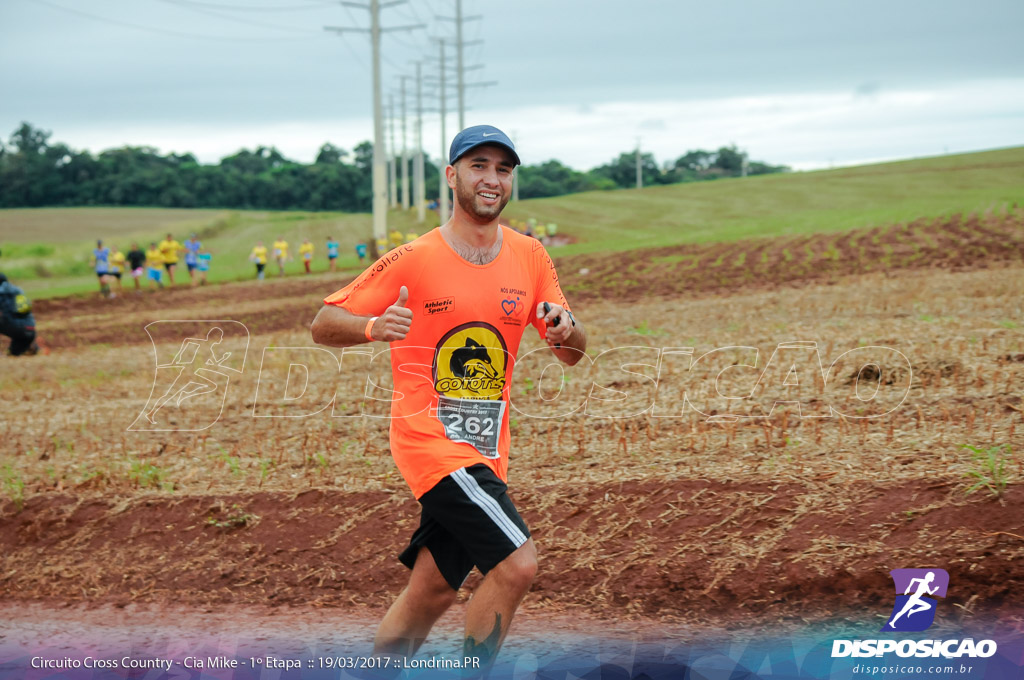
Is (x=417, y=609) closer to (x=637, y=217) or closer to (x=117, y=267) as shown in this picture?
(x=117, y=267)

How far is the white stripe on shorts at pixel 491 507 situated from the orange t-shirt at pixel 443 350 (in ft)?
0.39

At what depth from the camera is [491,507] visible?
386 cm

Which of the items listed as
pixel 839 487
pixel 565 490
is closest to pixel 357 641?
pixel 565 490

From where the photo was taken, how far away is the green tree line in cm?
9950

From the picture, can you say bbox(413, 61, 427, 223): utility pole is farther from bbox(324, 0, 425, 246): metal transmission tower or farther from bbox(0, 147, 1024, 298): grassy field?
bbox(324, 0, 425, 246): metal transmission tower

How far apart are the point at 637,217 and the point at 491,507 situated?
6586 centimetres

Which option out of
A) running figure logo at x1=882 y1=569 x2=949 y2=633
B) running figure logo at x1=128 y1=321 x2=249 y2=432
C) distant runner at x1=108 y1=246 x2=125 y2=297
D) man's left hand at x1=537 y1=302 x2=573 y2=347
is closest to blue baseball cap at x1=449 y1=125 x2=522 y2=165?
man's left hand at x1=537 y1=302 x2=573 y2=347

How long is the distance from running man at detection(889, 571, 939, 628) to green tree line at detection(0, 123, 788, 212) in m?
105

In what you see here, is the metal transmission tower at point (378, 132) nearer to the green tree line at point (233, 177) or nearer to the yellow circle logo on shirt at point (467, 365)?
the yellow circle logo on shirt at point (467, 365)

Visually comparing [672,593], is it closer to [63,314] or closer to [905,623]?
[905,623]

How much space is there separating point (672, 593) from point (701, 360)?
17.3 ft

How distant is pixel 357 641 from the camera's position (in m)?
5.50

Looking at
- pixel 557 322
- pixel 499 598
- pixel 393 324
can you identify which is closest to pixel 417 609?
pixel 499 598

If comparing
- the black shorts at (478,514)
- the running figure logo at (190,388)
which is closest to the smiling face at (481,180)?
the black shorts at (478,514)
